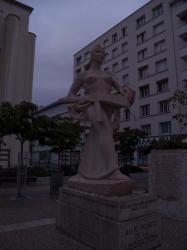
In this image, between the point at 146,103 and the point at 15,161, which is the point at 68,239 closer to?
the point at 15,161

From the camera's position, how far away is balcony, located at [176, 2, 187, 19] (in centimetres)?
2952

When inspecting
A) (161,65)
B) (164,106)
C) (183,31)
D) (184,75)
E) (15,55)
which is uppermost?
(183,31)

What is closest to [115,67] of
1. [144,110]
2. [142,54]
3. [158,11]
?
[142,54]

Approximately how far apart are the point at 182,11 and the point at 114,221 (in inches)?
1204

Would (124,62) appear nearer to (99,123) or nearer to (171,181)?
(171,181)

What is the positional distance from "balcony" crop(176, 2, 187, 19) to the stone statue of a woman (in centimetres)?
2768

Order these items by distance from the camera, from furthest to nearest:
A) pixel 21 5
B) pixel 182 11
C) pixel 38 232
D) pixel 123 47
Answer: pixel 123 47
pixel 182 11
pixel 21 5
pixel 38 232

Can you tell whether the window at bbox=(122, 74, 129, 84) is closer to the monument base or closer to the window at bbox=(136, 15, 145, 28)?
the window at bbox=(136, 15, 145, 28)

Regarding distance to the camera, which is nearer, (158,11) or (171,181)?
(171,181)

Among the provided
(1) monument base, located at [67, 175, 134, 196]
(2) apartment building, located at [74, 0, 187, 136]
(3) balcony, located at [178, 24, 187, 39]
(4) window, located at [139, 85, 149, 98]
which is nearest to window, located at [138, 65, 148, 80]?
(2) apartment building, located at [74, 0, 187, 136]

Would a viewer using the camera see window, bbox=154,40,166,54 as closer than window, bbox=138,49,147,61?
Yes

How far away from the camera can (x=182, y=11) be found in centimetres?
2980

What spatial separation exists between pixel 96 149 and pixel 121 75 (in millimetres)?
33804

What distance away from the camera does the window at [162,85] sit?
31870 millimetres
